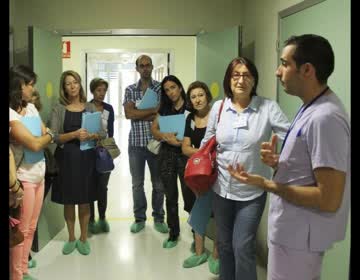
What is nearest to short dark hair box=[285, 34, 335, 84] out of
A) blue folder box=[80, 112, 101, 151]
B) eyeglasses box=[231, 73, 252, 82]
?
eyeglasses box=[231, 73, 252, 82]

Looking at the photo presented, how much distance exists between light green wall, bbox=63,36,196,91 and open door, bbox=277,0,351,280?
14.4 feet

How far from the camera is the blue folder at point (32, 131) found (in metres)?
2.48

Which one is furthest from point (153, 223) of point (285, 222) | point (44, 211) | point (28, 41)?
point (285, 222)

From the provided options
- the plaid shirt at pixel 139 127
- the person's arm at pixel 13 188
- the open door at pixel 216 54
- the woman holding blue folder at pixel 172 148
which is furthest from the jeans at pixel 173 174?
the person's arm at pixel 13 188

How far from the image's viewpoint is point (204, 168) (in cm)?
217

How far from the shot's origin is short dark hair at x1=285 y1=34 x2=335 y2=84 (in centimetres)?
126

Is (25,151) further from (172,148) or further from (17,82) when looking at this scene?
(172,148)

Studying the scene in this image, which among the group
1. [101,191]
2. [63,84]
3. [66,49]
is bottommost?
[101,191]

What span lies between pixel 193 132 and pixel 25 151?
1157 millimetres

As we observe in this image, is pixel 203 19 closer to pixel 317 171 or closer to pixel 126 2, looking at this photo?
pixel 126 2

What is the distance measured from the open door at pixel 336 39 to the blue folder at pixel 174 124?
100cm

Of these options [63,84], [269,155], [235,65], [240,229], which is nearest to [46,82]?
[63,84]

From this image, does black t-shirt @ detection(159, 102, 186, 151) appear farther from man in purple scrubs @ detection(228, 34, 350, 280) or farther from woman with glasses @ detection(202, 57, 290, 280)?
man in purple scrubs @ detection(228, 34, 350, 280)

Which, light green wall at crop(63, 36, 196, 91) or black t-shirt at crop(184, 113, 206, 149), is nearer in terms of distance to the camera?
black t-shirt at crop(184, 113, 206, 149)
